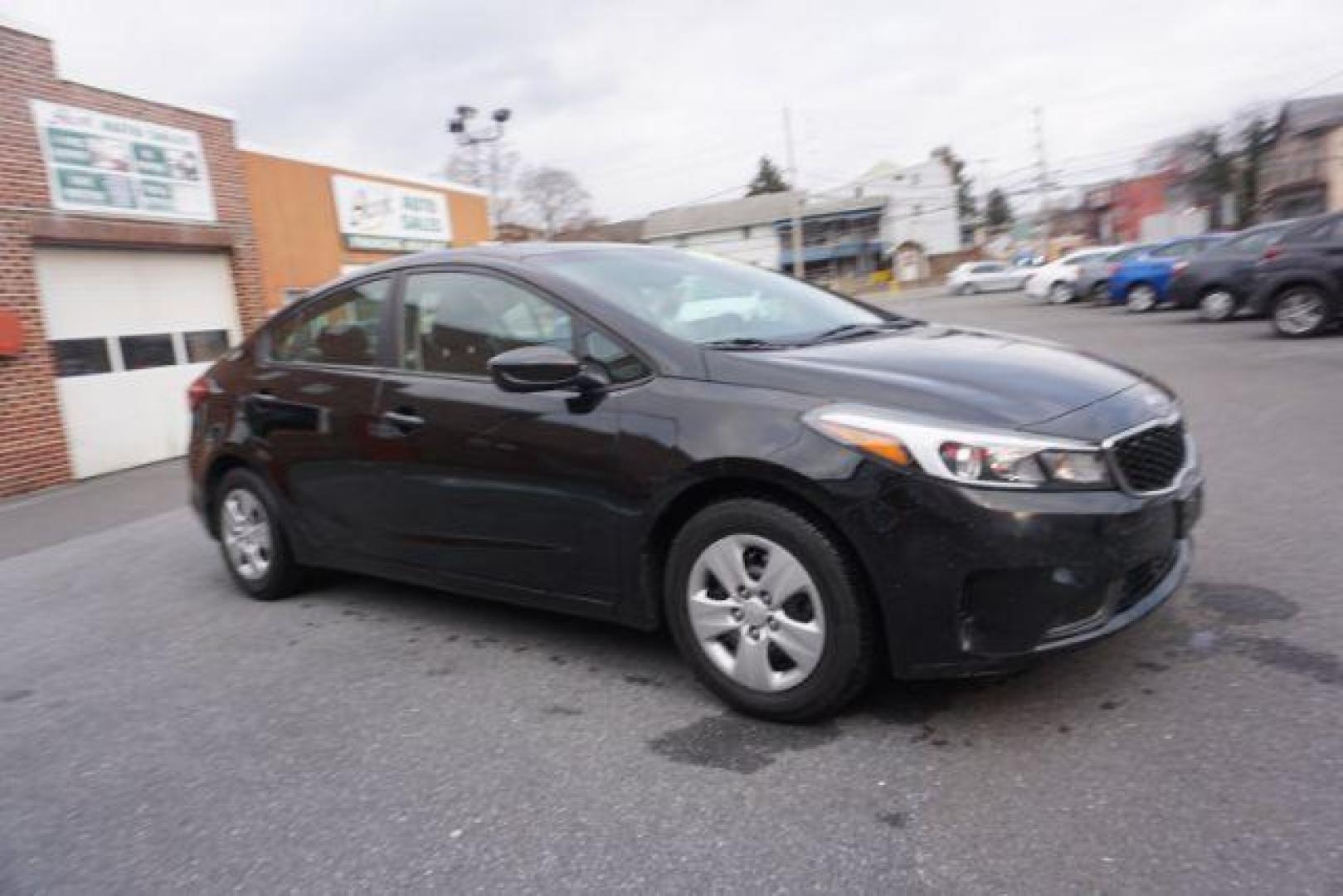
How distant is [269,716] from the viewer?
3465mm

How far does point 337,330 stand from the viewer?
4.43 m

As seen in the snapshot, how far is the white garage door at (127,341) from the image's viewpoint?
1041 centimetres

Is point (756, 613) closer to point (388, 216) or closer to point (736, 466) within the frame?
point (736, 466)

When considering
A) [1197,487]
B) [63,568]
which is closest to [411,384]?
[1197,487]

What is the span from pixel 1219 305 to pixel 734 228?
176ft

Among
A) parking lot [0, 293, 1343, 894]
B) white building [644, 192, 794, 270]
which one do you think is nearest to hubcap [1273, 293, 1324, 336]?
parking lot [0, 293, 1343, 894]

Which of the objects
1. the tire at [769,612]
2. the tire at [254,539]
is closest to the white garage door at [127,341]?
the tire at [254,539]

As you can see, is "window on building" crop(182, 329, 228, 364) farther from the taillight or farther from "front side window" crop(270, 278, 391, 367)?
"front side window" crop(270, 278, 391, 367)

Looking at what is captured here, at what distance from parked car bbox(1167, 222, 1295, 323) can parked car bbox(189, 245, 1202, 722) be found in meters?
13.7

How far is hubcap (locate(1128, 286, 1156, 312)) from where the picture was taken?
19.7 metres

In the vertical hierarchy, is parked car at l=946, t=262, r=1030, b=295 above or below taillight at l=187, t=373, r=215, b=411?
above

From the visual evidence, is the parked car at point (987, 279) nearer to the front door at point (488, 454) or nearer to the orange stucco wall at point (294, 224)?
the orange stucco wall at point (294, 224)

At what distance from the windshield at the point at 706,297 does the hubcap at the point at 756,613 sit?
80 cm

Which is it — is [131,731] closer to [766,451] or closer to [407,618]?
[407,618]
